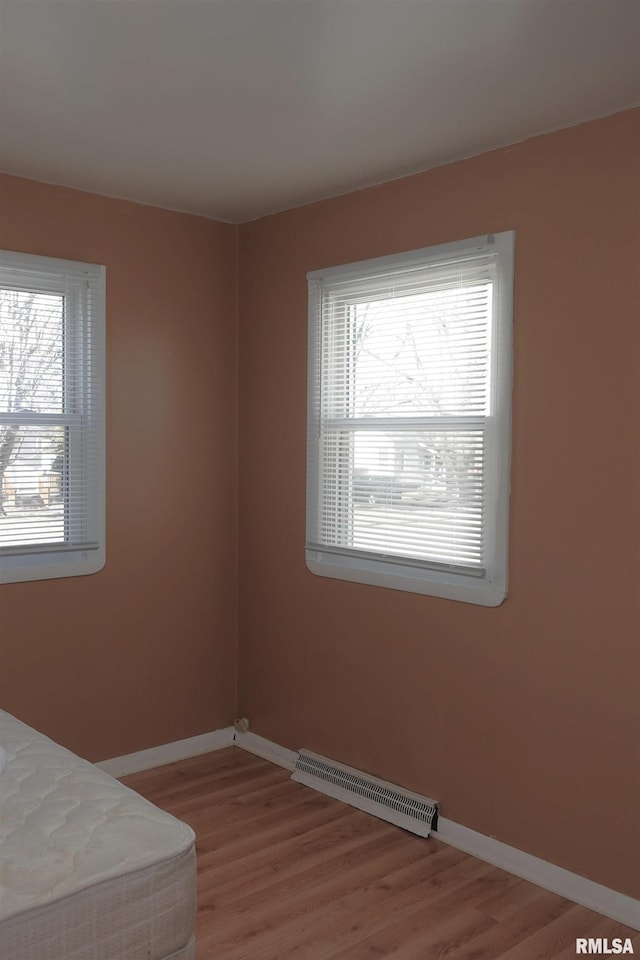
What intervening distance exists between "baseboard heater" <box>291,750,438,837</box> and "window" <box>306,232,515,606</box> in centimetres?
85

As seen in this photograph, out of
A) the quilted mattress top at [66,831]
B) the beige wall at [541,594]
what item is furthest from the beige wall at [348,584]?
the quilted mattress top at [66,831]

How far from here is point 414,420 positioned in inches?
136

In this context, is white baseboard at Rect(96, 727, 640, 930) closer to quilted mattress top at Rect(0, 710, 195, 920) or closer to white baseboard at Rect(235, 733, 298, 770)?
white baseboard at Rect(235, 733, 298, 770)

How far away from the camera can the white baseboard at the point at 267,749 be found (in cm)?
411

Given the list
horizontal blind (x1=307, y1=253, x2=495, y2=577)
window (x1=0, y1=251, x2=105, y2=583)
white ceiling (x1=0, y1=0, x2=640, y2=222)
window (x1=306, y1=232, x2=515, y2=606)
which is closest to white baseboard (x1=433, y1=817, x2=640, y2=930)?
window (x1=306, y1=232, x2=515, y2=606)

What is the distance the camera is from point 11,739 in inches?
99.3

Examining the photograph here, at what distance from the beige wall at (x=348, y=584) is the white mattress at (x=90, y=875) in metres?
1.51

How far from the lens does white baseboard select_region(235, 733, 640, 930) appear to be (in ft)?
9.14

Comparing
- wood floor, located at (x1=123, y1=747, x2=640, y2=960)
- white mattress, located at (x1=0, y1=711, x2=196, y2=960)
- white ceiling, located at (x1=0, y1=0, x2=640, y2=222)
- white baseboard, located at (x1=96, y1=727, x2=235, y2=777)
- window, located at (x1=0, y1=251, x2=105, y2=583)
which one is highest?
white ceiling, located at (x1=0, y1=0, x2=640, y2=222)

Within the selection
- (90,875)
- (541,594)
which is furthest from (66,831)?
(541,594)

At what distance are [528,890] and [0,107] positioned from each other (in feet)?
10.6

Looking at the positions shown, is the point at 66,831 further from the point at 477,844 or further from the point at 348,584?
the point at 348,584

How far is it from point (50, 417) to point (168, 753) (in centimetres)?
173

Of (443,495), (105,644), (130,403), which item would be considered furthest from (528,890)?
(130,403)
